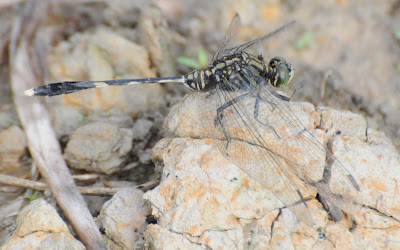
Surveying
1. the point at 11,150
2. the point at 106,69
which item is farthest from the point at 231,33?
the point at 11,150

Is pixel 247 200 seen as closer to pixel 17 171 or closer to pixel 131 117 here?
pixel 131 117

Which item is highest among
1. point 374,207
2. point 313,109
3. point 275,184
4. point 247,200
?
point 313,109

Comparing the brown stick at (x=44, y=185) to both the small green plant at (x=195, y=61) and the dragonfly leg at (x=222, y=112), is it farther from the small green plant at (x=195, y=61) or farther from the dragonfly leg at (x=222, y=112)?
the small green plant at (x=195, y=61)

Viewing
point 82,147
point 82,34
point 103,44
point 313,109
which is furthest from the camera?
point 82,34

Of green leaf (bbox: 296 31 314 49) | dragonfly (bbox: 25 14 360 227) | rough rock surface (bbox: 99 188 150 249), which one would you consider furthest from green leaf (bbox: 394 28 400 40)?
rough rock surface (bbox: 99 188 150 249)

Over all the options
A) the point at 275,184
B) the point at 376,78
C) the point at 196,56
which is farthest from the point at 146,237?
the point at 376,78
